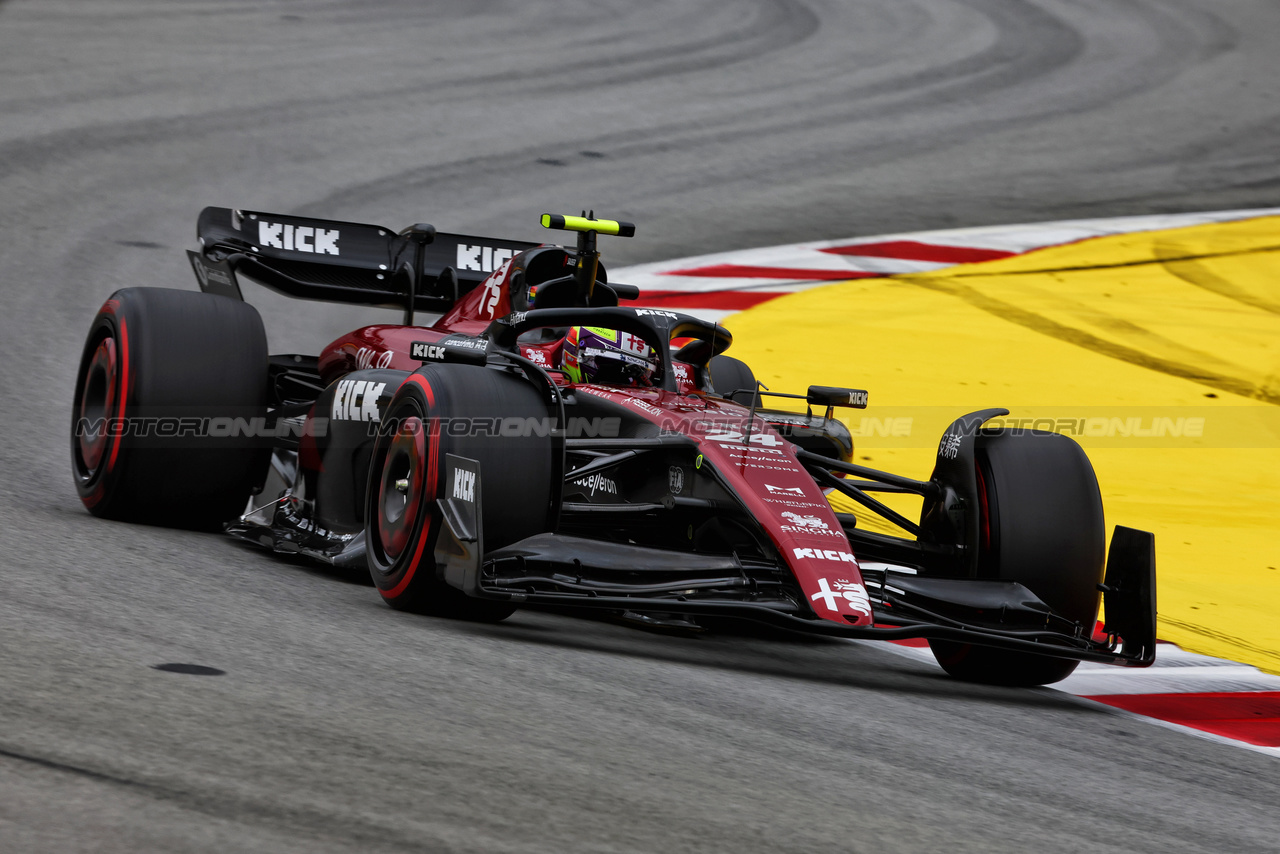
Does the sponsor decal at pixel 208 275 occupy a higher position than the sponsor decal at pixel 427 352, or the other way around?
the sponsor decal at pixel 208 275

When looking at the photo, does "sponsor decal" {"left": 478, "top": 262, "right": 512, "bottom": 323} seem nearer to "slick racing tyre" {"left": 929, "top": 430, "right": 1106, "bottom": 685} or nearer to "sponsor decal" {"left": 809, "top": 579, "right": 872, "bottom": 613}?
"slick racing tyre" {"left": 929, "top": 430, "right": 1106, "bottom": 685}

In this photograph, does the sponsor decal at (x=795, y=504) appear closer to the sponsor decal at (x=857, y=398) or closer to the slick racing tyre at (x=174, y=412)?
the sponsor decal at (x=857, y=398)

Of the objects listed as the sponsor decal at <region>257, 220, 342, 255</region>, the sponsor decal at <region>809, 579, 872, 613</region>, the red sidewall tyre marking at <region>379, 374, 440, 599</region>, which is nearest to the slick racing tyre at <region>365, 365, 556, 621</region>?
the red sidewall tyre marking at <region>379, 374, 440, 599</region>

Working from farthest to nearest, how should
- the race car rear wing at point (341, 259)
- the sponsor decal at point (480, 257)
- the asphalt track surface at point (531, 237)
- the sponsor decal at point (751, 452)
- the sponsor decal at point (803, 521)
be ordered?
the sponsor decal at point (480, 257) < the race car rear wing at point (341, 259) < the sponsor decal at point (751, 452) < the sponsor decal at point (803, 521) < the asphalt track surface at point (531, 237)

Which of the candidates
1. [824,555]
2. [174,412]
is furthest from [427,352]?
[824,555]

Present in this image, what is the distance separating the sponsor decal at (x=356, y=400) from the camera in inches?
232

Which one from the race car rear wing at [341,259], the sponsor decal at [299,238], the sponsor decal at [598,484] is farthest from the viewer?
the sponsor decal at [299,238]

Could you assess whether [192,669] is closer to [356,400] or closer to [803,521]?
[803,521]

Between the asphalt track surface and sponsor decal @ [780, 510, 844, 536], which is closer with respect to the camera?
the asphalt track surface

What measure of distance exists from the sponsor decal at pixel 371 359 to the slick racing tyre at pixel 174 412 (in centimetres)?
41

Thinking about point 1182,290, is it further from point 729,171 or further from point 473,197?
point 473,197

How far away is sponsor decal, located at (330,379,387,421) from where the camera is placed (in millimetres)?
5887

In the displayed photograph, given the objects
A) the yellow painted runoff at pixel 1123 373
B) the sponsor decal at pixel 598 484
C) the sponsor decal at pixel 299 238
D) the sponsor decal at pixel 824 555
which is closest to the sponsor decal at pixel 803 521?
the sponsor decal at pixel 824 555

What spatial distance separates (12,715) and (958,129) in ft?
50.6
